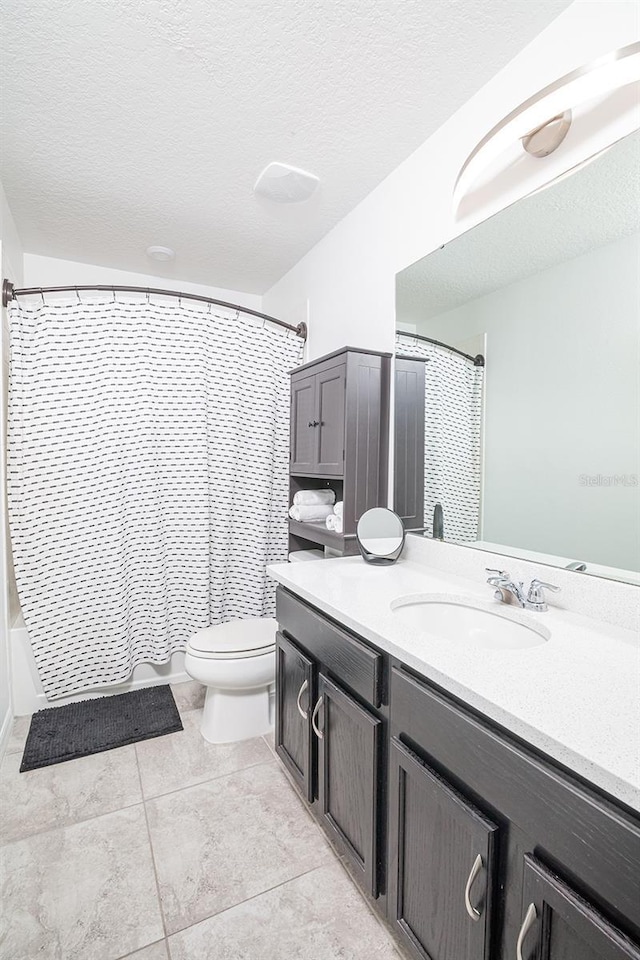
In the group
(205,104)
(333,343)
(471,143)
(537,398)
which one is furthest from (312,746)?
(205,104)

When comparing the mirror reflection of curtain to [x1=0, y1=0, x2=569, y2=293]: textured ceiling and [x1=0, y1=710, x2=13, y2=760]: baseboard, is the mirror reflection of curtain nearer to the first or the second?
[x1=0, y1=0, x2=569, y2=293]: textured ceiling

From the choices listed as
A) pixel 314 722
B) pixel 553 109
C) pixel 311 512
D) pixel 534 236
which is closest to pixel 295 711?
pixel 314 722

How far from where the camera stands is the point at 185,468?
2.54m

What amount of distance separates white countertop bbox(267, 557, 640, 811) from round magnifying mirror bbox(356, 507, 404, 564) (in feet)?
1.20

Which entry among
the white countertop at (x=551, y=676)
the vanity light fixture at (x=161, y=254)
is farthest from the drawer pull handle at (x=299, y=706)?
the vanity light fixture at (x=161, y=254)

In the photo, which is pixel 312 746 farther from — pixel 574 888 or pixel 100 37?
pixel 100 37

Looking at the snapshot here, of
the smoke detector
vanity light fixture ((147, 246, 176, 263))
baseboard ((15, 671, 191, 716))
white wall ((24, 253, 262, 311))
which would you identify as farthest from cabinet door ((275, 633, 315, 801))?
white wall ((24, 253, 262, 311))

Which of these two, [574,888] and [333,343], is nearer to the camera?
[574,888]

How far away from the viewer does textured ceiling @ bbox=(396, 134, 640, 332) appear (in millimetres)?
1155

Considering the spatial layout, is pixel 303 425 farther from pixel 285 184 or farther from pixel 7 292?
pixel 7 292

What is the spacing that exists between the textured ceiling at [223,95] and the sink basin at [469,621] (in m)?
1.65

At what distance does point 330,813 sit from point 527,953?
2.57ft

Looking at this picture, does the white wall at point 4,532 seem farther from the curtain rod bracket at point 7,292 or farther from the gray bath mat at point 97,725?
the gray bath mat at point 97,725

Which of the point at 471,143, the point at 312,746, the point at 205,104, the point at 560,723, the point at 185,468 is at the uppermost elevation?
the point at 205,104
